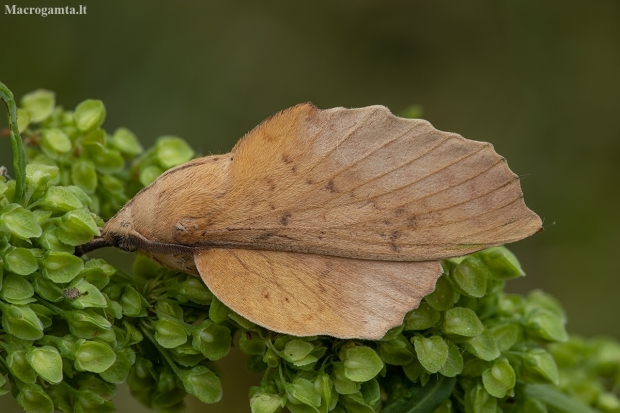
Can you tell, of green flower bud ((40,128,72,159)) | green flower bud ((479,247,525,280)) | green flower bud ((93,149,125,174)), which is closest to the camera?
green flower bud ((479,247,525,280))

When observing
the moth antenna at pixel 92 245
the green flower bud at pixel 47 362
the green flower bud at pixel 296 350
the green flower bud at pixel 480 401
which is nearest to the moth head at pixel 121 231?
the moth antenna at pixel 92 245

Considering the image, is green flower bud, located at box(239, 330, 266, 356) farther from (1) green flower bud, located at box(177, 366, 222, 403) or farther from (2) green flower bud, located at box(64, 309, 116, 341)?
(2) green flower bud, located at box(64, 309, 116, 341)

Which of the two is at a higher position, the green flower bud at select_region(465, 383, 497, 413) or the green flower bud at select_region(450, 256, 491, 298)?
the green flower bud at select_region(450, 256, 491, 298)

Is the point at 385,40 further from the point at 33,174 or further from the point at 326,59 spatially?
the point at 33,174

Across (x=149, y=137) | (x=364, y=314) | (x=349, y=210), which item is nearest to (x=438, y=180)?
(x=349, y=210)

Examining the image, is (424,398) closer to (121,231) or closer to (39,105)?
(121,231)

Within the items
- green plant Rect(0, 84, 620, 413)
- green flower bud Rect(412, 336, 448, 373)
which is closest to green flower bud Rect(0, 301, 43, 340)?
green plant Rect(0, 84, 620, 413)
